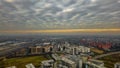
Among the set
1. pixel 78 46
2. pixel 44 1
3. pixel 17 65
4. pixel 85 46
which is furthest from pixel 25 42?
Answer: pixel 85 46

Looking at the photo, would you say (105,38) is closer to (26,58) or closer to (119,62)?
(119,62)

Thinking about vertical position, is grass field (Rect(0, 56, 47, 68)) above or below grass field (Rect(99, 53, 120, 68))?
above

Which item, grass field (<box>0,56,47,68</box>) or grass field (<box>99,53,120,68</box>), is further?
grass field (<box>99,53,120,68</box>)

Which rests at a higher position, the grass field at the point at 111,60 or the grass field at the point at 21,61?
the grass field at the point at 21,61

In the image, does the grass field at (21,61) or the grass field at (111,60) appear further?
the grass field at (111,60)
